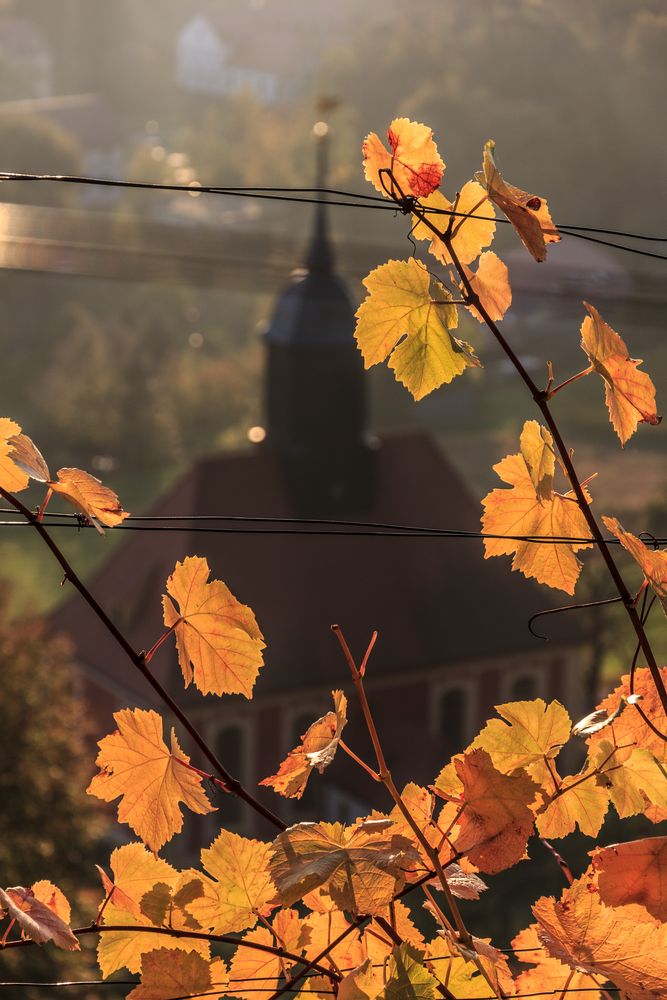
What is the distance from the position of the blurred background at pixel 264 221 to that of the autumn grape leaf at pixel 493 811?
13.3 meters

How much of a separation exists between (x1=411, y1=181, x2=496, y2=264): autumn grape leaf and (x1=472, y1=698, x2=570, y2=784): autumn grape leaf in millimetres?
591

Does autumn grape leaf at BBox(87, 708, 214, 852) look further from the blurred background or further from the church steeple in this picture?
the church steeple

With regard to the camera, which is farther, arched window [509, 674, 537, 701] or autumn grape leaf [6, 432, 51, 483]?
arched window [509, 674, 537, 701]

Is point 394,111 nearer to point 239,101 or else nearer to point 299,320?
point 239,101

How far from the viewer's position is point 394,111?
161 ft

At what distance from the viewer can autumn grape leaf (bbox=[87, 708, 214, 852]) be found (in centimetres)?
164

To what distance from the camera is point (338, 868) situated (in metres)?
1.39

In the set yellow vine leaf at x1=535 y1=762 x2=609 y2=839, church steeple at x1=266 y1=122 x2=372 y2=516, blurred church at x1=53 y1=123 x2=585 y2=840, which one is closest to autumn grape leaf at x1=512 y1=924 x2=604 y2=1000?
yellow vine leaf at x1=535 y1=762 x2=609 y2=839

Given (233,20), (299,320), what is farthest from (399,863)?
(233,20)

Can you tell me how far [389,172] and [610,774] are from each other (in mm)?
824

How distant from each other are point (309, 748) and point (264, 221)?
2040 inches

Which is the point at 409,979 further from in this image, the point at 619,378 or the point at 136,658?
the point at 619,378

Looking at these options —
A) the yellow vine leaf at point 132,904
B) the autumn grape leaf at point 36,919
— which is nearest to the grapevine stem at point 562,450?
the yellow vine leaf at point 132,904

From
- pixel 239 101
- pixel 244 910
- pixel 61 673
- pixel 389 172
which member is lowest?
pixel 239 101
